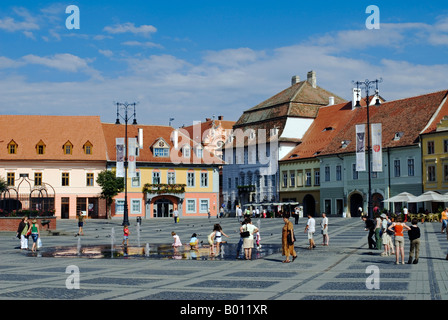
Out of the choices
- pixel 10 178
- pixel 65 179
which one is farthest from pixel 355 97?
pixel 10 178

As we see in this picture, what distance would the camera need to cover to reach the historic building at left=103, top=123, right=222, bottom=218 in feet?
229

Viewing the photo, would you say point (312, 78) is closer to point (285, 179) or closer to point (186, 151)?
point (285, 179)

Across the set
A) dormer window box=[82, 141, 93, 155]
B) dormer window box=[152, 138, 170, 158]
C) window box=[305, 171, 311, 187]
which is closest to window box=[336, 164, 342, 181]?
window box=[305, 171, 311, 187]

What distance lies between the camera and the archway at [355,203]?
6450 cm

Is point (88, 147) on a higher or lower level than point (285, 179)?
higher

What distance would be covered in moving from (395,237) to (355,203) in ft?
151

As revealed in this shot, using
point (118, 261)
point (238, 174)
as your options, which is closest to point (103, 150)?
point (238, 174)

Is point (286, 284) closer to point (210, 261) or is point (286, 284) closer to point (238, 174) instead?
point (210, 261)

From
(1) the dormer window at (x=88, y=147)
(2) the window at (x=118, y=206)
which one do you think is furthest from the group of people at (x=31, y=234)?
Result: (1) the dormer window at (x=88, y=147)

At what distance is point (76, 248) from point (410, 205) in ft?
124

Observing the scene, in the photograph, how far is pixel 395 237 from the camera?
65.1 feet

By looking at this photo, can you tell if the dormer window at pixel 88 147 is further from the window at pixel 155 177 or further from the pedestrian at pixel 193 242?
the pedestrian at pixel 193 242

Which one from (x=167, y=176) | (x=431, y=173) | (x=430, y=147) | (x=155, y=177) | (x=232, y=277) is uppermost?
(x=430, y=147)

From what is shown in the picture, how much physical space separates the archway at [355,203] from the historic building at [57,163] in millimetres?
25683
